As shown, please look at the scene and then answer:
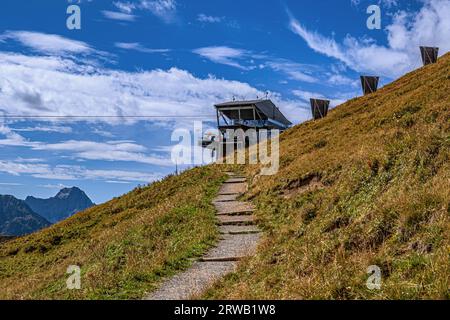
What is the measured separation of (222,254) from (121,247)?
14.8ft

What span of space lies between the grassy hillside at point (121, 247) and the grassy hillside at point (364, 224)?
2.54m

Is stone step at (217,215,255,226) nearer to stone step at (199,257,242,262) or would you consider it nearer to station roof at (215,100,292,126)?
stone step at (199,257,242,262)

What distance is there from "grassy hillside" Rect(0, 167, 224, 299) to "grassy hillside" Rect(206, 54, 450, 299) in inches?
99.9

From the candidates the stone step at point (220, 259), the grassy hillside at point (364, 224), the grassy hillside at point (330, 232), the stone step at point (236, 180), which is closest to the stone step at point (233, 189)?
the stone step at point (236, 180)

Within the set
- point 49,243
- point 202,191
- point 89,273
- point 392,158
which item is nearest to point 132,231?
point 89,273

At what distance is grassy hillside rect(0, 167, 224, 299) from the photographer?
11648 mm

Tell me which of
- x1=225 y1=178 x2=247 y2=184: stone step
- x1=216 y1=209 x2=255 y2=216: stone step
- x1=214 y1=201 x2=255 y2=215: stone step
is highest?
x1=225 y1=178 x2=247 y2=184: stone step

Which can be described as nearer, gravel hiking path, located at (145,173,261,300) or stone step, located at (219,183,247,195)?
gravel hiking path, located at (145,173,261,300)

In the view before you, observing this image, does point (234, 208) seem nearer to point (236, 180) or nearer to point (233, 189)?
point (233, 189)

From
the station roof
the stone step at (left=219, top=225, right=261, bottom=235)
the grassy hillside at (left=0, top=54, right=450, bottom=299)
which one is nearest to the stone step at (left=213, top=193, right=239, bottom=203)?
the grassy hillside at (left=0, top=54, right=450, bottom=299)

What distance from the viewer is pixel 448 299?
247 inches

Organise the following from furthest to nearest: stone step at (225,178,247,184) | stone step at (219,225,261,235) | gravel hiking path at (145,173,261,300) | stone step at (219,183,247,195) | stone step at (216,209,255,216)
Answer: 1. stone step at (225,178,247,184)
2. stone step at (219,183,247,195)
3. stone step at (216,209,255,216)
4. stone step at (219,225,261,235)
5. gravel hiking path at (145,173,261,300)

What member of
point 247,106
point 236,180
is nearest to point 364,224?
point 236,180
